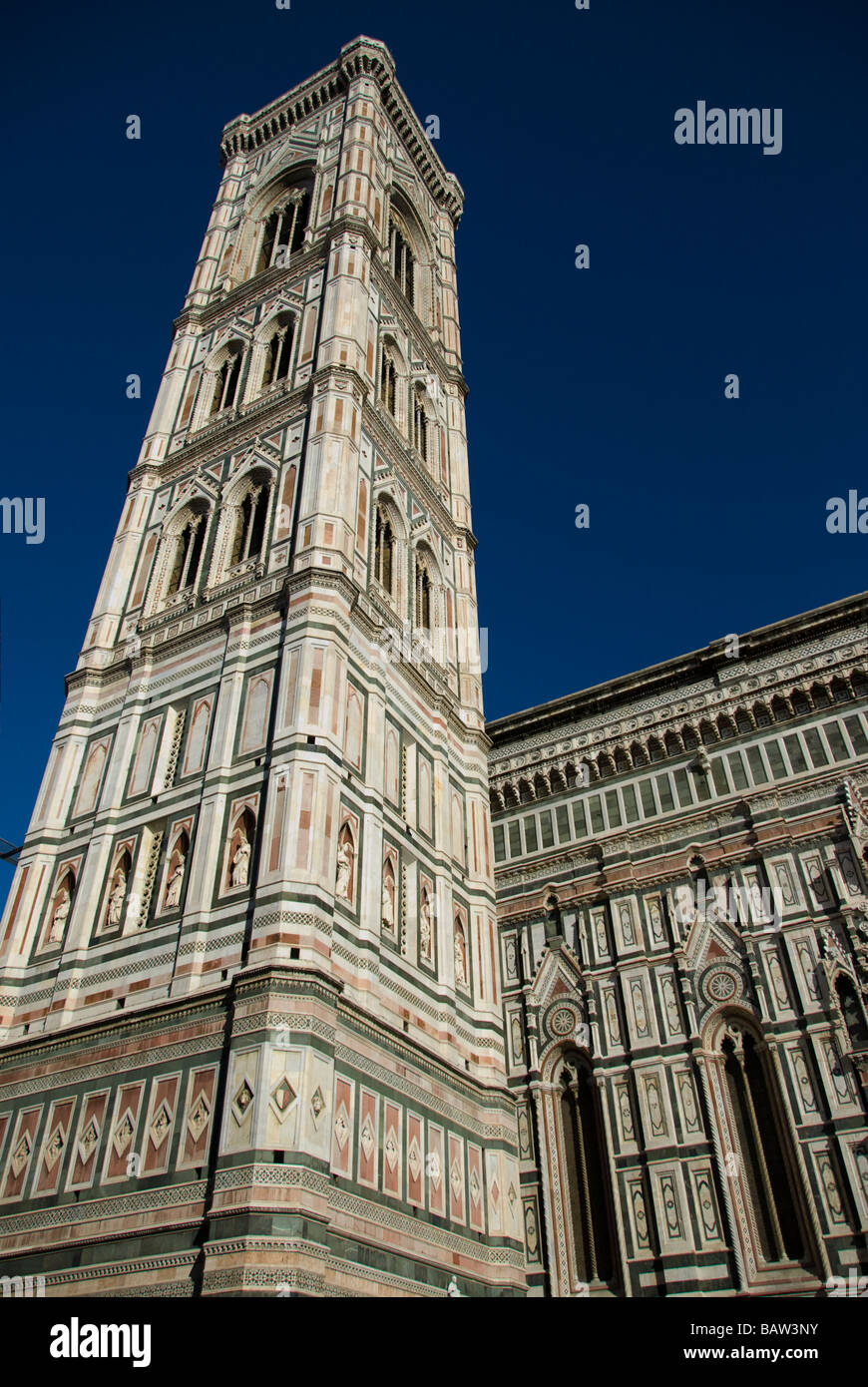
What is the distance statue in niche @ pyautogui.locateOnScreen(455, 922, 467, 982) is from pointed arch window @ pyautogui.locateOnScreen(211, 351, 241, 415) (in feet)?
35.6

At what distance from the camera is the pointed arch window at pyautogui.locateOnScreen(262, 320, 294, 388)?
748 inches

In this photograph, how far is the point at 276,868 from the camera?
11.0 m

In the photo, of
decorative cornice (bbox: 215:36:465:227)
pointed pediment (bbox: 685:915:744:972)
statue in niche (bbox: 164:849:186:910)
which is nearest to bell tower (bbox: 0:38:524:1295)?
statue in niche (bbox: 164:849:186:910)

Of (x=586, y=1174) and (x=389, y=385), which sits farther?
(x=389, y=385)

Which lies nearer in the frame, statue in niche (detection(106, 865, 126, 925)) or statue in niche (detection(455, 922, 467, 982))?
statue in niche (detection(106, 865, 126, 925))

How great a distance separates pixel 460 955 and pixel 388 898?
200 centimetres

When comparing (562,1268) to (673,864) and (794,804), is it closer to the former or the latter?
(673,864)

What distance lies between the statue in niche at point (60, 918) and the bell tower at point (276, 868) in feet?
0.16

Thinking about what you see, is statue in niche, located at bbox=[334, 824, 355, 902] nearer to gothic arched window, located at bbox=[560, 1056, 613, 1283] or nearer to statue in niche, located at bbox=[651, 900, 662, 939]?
gothic arched window, located at bbox=[560, 1056, 613, 1283]

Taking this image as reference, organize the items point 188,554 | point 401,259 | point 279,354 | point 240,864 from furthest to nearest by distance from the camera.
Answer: point 401,259, point 279,354, point 188,554, point 240,864

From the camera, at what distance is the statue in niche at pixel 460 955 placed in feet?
45.5

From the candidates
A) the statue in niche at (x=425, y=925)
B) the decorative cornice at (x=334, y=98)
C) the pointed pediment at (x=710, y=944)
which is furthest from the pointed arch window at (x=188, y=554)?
the decorative cornice at (x=334, y=98)

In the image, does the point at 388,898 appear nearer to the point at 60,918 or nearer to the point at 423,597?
the point at 60,918

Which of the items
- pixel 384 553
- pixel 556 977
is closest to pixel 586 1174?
pixel 556 977
